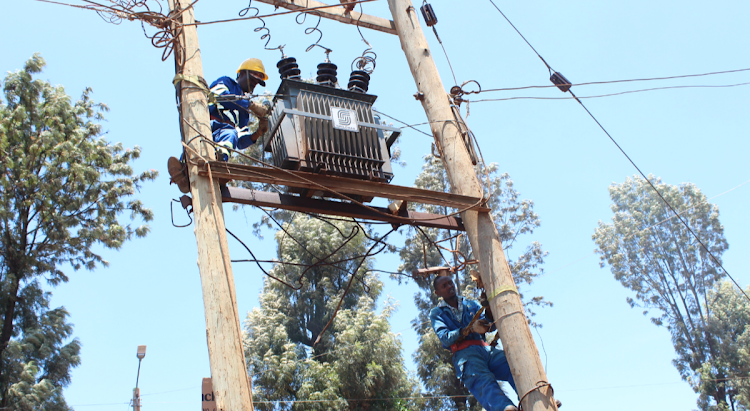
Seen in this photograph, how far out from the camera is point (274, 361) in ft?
51.4

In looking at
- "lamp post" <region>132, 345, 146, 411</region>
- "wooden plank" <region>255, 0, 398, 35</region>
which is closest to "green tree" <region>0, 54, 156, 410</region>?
"lamp post" <region>132, 345, 146, 411</region>

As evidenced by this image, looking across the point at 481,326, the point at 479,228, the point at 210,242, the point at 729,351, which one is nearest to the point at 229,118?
the point at 210,242

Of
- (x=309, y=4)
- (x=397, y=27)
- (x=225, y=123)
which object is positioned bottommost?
(x=225, y=123)

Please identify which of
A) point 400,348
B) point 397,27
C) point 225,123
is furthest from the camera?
point 400,348

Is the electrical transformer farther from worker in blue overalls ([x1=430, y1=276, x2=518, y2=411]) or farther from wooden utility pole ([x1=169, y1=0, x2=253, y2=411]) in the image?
worker in blue overalls ([x1=430, y1=276, x2=518, y2=411])

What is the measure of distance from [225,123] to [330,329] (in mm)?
13701

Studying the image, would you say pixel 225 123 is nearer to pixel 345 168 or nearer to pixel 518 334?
pixel 345 168

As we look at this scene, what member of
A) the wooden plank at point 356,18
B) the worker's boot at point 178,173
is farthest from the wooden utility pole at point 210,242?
the wooden plank at point 356,18

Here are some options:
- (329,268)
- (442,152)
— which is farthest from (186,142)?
(329,268)

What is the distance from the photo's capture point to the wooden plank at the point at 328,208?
4.26 m

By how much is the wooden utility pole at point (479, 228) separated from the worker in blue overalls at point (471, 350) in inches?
9.0

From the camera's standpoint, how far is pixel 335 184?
14.7ft

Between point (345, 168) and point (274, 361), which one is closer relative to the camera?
point (345, 168)

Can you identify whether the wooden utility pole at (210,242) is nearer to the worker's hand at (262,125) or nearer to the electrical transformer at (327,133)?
the electrical transformer at (327,133)
